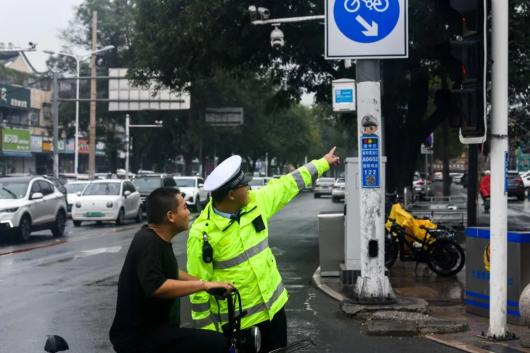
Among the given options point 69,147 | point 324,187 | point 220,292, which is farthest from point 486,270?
point 69,147

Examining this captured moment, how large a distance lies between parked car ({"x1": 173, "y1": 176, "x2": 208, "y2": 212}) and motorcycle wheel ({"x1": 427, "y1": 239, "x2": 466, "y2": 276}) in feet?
71.0

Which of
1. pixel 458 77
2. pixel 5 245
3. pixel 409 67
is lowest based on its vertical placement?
pixel 5 245

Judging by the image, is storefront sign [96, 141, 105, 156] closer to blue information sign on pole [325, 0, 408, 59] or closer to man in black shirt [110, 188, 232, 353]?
blue information sign on pole [325, 0, 408, 59]

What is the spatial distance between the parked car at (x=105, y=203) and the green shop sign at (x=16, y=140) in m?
29.7

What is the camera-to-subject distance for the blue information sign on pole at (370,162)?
30.9 ft

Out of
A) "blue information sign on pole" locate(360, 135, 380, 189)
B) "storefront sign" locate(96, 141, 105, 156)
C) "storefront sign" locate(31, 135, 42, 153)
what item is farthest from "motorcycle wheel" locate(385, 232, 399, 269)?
"storefront sign" locate(96, 141, 105, 156)

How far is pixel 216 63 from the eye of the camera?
20797 mm

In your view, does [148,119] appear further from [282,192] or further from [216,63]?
[282,192]

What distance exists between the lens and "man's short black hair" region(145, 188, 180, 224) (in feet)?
13.1

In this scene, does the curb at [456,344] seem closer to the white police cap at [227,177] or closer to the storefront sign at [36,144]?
the white police cap at [227,177]

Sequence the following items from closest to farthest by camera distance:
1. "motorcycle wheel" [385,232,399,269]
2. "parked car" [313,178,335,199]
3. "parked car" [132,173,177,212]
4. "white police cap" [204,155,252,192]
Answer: "white police cap" [204,155,252,192]
"motorcycle wheel" [385,232,399,269]
"parked car" [132,173,177,212]
"parked car" [313,178,335,199]

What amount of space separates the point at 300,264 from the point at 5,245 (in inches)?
346

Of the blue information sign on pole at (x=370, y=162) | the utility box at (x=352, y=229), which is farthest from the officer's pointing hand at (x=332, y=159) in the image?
the utility box at (x=352, y=229)

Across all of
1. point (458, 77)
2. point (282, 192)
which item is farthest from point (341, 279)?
point (282, 192)
